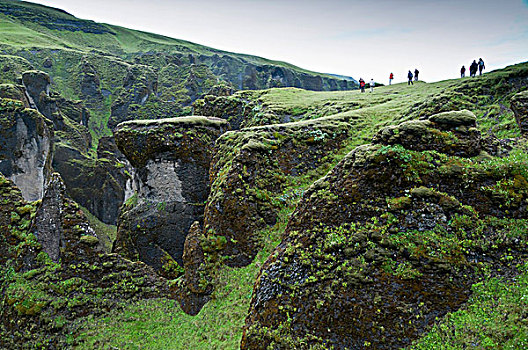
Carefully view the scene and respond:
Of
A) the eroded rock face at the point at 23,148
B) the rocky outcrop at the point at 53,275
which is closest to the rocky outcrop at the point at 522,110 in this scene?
the rocky outcrop at the point at 53,275

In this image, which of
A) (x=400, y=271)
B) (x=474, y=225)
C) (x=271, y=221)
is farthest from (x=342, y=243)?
(x=271, y=221)

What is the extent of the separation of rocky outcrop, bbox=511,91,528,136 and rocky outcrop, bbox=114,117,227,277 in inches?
699

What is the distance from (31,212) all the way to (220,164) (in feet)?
34.6

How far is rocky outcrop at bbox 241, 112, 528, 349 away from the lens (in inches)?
329

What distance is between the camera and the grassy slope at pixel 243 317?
7.21m

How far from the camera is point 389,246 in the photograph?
9.20 meters

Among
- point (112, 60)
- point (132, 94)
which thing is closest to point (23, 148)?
point (132, 94)

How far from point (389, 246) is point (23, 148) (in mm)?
46702

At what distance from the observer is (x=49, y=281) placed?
15328 millimetres

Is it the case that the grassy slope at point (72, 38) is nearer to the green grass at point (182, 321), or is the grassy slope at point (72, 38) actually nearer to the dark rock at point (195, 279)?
the green grass at point (182, 321)

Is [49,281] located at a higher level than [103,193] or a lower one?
higher

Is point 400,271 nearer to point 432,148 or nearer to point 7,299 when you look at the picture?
point 432,148

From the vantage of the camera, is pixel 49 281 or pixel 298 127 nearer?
pixel 49 281

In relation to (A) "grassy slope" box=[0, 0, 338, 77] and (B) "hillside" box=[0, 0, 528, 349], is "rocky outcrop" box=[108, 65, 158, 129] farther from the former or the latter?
(B) "hillside" box=[0, 0, 528, 349]
